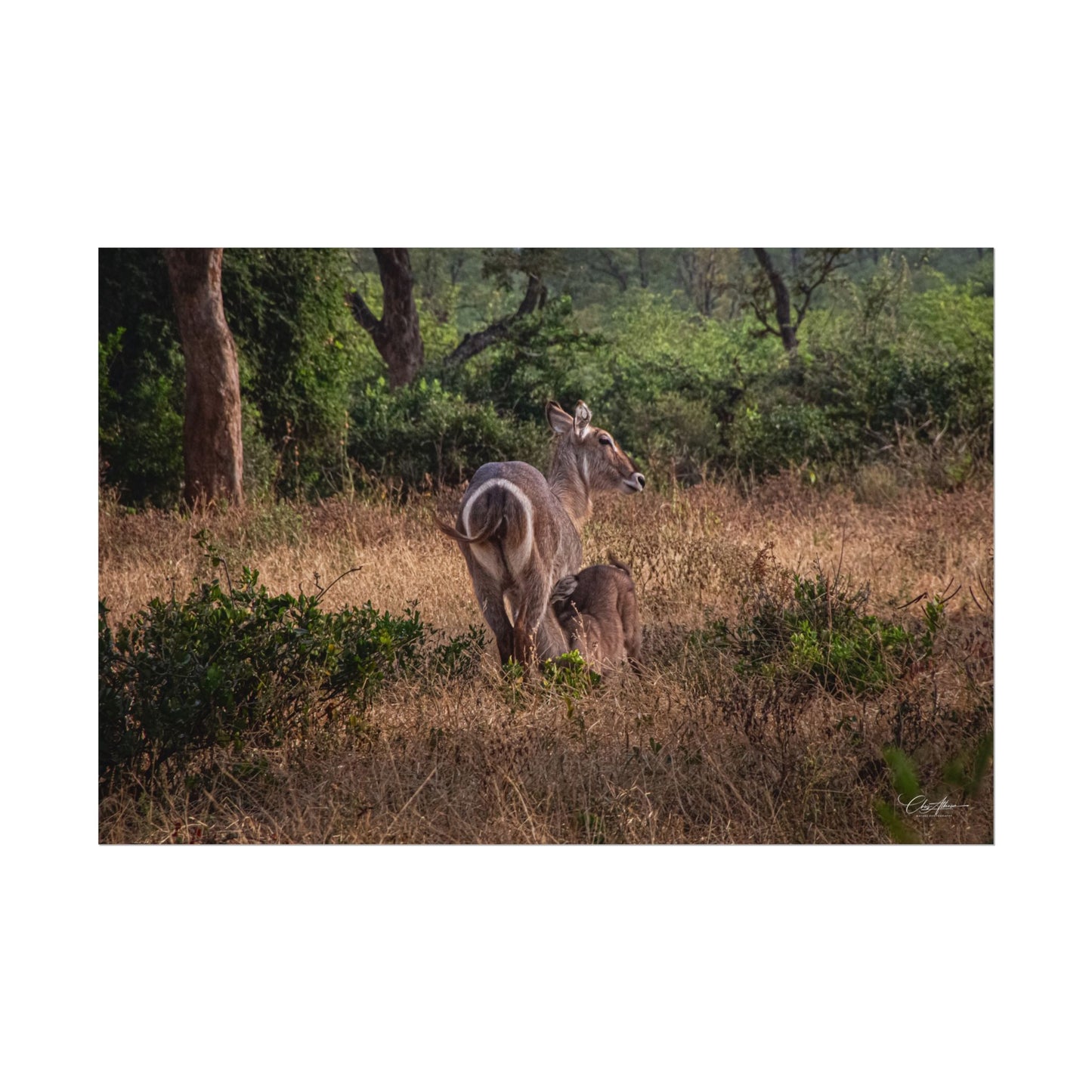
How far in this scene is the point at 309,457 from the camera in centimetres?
1036

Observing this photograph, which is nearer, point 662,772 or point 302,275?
point 662,772

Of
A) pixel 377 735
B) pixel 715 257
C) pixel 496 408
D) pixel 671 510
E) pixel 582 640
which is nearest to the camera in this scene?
pixel 377 735

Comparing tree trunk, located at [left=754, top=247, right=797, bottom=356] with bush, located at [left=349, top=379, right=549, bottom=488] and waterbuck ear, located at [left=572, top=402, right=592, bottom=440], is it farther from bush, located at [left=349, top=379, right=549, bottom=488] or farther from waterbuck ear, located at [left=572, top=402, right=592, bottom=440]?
waterbuck ear, located at [left=572, top=402, right=592, bottom=440]

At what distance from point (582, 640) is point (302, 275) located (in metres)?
6.08

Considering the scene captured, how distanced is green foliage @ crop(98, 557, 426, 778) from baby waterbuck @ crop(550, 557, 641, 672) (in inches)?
43.5

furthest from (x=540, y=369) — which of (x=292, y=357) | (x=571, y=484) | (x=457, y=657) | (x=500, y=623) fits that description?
(x=457, y=657)

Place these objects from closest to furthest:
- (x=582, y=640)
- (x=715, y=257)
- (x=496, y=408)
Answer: (x=582, y=640), (x=715, y=257), (x=496, y=408)

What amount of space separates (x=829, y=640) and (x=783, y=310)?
7606mm

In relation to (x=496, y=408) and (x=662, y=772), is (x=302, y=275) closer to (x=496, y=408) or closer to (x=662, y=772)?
(x=496, y=408)

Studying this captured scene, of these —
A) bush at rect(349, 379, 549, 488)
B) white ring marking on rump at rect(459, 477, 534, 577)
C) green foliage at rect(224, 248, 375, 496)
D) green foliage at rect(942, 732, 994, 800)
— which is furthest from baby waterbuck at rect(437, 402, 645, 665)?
green foliage at rect(224, 248, 375, 496)

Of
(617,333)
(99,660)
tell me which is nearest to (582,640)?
(99,660)

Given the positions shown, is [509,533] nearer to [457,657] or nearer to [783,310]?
[457,657]

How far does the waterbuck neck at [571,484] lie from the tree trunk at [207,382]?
2.90 metres

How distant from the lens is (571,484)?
7715mm
